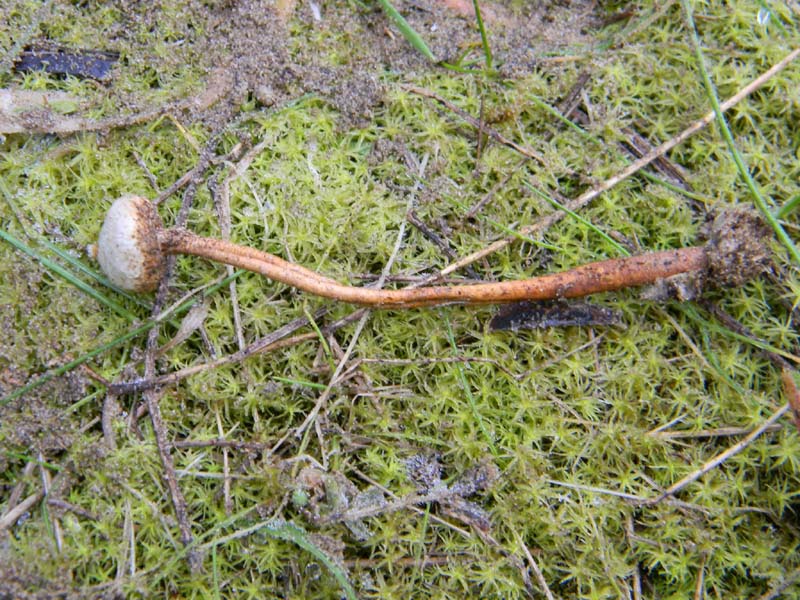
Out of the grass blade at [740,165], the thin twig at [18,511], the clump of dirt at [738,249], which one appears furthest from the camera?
the clump of dirt at [738,249]

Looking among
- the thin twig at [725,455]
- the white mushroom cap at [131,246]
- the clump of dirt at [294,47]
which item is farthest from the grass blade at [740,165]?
the white mushroom cap at [131,246]

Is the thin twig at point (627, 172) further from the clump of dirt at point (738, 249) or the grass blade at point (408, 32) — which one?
the grass blade at point (408, 32)

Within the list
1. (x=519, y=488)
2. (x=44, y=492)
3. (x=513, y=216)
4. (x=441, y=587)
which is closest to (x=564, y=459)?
(x=519, y=488)

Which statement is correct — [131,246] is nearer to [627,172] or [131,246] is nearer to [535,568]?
[535,568]

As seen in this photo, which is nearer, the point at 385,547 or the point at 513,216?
A: the point at 385,547

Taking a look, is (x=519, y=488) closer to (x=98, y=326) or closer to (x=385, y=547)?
(x=385, y=547)

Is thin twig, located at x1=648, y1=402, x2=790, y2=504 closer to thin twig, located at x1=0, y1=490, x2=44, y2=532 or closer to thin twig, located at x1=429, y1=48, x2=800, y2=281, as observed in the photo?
thin twig, located at x1=429, y1=48, x2=800, y2=281

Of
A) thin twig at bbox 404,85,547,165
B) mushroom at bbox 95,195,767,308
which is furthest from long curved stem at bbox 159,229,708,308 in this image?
thin twig at bbox 404,85,547,165
